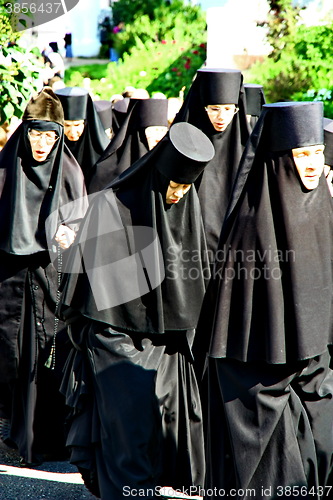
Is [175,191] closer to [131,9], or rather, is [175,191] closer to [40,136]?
[40,136]

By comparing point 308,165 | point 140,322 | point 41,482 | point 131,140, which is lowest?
point 41,482

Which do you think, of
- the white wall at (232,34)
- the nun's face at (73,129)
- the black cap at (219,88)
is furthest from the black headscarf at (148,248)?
the white wall at (232,34)

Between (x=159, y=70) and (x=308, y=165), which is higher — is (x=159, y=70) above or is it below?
below

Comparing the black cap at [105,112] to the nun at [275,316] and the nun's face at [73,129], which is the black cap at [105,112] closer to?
the nun's face at [73,129]

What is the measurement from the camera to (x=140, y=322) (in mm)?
4695

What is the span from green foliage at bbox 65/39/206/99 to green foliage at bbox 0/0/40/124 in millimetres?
9366

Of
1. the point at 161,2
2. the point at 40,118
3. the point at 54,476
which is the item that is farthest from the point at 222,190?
the point at 161,2

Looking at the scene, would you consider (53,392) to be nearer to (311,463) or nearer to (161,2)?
(311,463)

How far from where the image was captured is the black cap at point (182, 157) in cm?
458

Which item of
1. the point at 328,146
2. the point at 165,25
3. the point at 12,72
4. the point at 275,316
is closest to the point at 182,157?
the point at 275,316

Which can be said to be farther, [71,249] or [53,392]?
[53,392]

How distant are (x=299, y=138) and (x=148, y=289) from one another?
121cm

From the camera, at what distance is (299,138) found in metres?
3.99
